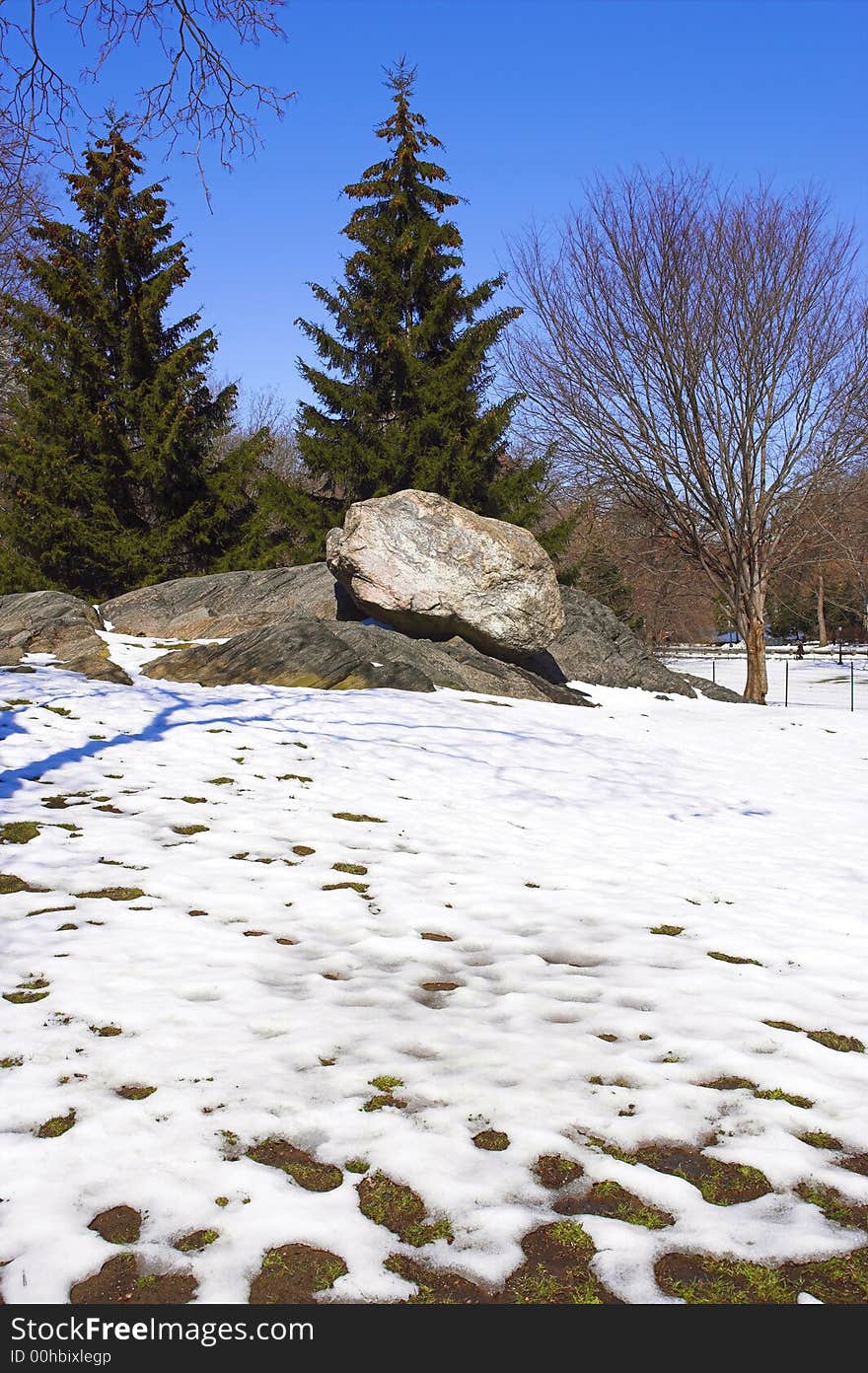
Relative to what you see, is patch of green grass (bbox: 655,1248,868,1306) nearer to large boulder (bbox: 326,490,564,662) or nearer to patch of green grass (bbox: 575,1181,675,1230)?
patch of green grass (bbox: 575,1181,675,1230)

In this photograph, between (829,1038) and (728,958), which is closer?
(829,1038)

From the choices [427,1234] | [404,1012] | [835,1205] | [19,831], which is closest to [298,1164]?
[427,1234]

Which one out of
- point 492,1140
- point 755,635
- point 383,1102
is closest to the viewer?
point 492,1140

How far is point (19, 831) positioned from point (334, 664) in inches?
241

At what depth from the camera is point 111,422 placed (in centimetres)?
1706

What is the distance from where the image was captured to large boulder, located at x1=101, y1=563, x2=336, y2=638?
44.7 ft

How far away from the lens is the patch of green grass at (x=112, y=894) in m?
4.44

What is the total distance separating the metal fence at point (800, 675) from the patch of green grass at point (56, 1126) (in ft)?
57.5

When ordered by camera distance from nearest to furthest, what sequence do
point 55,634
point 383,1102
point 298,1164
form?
1. point 298,1164
2. point 383,1102
3. point 55,634

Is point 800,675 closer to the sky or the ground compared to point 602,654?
closer to the ground

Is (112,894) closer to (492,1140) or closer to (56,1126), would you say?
(56,1126)

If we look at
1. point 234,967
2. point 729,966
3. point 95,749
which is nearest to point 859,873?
point 729,966

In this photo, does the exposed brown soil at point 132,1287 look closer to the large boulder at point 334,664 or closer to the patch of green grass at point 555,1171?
the patch of green grass at point 555,1171
